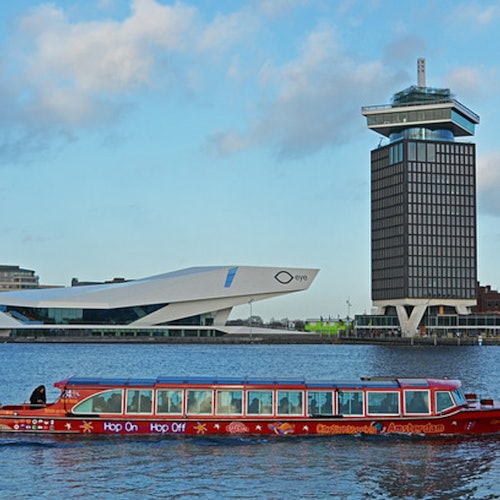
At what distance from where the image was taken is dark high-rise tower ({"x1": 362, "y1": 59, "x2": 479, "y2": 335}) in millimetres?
157000

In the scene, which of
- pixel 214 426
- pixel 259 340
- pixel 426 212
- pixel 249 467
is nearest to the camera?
pixel 249 467

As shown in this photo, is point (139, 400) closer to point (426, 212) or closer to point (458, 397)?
point (458, 397)

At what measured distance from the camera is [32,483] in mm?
23234

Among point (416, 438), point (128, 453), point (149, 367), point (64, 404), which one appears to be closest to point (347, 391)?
point (416, 438)

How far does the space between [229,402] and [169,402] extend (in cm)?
189

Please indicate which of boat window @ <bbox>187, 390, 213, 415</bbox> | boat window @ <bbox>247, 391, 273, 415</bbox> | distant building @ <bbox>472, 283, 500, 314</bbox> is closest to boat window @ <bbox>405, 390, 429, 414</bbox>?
boat window @ <bbox>247, 391, 273, 415</bbox>

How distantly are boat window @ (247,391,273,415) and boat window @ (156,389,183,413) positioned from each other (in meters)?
2.18

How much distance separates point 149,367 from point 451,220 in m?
94.3

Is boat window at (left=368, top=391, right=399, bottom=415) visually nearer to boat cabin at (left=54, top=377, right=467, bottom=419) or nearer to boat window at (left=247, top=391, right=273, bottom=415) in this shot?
boat cabin at (left=54, top=377, right=467, bottom=419)

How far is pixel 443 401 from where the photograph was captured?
95.9 feet

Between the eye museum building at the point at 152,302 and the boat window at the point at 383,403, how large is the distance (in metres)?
115

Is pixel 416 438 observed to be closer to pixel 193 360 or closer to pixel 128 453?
pixel 128 453

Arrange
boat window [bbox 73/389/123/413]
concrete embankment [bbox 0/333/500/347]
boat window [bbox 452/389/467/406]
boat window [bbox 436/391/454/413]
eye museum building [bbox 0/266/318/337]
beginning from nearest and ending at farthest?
boat window [bbox 73/389/123/413] → boat window [bbox 436/391/454/413] → boat window [bbox 452/389/467/406] → concrete embankment [bbox 0/333/500/347] → eye museum building [bbox 0/266/318/337]

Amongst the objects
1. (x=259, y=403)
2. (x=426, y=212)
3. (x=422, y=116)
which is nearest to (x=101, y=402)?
(x=259, y=403)
